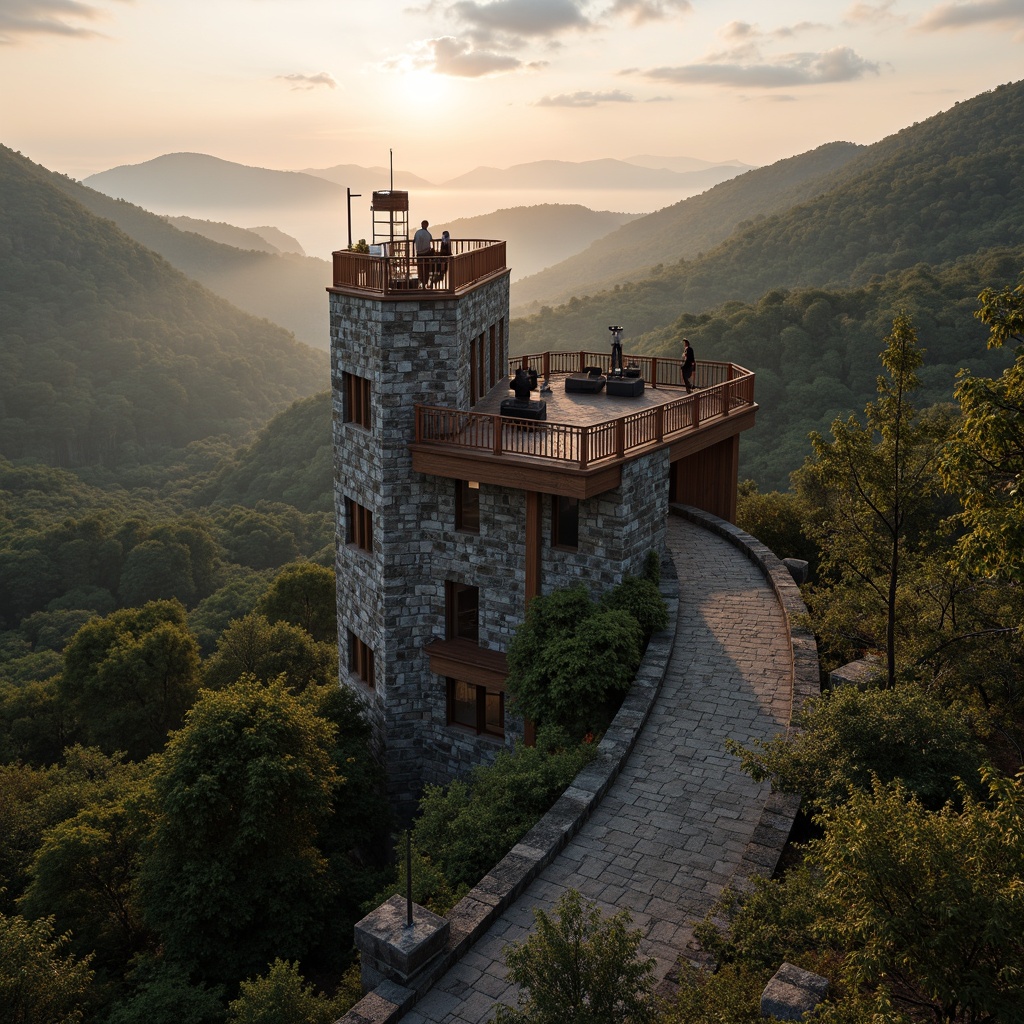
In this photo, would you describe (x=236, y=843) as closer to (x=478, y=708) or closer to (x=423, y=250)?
(x=478, y=708)

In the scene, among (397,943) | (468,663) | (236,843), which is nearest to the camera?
(397,943)

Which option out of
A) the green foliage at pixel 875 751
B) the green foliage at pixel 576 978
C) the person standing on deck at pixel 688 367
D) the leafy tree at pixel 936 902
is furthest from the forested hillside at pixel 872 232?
the green foliage at pixel 576 978

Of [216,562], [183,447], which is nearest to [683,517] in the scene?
[216,562]

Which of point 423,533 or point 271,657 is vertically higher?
point 423,533

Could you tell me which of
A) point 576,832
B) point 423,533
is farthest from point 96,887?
point 576,832

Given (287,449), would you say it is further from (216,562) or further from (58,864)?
(58,864)
